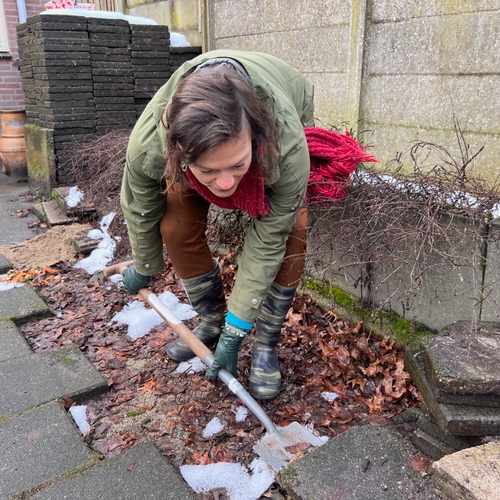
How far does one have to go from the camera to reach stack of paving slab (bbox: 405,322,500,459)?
1.67 meters

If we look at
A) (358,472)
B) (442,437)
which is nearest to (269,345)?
(358,472)

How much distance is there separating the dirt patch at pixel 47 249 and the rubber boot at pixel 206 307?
1868mm

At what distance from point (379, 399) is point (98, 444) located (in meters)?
1.34

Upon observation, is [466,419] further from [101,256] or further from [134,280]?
[101,256]

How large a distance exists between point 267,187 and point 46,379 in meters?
1.57

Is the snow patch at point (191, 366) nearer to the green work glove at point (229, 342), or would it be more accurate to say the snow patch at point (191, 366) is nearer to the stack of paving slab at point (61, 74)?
the green work glove at point (229, 342)

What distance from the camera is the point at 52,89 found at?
4.93m

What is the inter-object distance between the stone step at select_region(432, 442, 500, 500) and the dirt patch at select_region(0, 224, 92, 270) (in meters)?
3.39

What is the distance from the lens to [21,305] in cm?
322

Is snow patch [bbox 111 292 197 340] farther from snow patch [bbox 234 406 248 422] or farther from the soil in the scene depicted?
snow patch [bbox 234 406 248 422]

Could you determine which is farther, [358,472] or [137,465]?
[137,465]

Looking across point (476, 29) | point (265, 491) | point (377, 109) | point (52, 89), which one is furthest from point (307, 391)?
point (52, 89)

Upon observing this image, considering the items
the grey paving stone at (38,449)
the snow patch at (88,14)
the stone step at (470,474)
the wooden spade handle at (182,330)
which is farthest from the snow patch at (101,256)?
the stone step at (470,474)

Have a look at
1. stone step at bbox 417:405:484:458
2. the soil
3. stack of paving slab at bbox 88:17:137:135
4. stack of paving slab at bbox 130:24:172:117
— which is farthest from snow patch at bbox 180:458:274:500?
stack of paving slab at bbox 130:24:172:117
